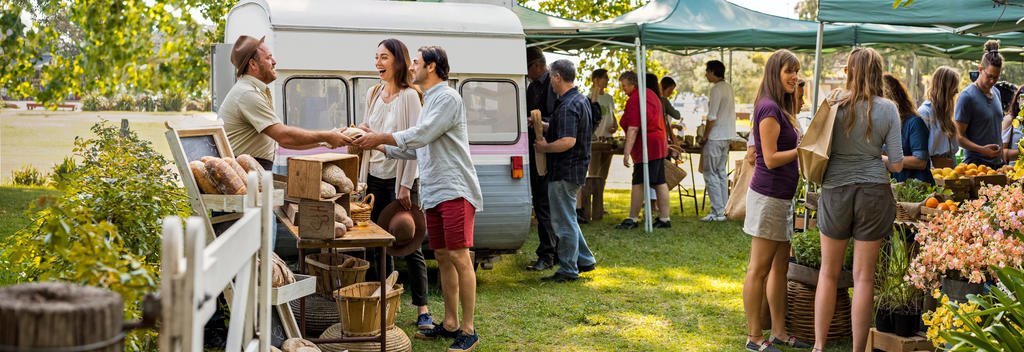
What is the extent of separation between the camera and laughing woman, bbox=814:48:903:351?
455 cm

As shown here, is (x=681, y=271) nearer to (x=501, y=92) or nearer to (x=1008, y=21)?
(x=501, y=92)

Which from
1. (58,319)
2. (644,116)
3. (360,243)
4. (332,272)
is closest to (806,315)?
(360,243)

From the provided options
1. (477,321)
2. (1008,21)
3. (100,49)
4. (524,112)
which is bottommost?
(477,321)

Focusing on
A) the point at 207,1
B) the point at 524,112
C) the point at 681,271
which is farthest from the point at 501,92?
the point at 207,1

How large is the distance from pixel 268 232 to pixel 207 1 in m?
14.2

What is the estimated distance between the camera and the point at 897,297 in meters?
4.82

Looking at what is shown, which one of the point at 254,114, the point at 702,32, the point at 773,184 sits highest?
the point at 702,32

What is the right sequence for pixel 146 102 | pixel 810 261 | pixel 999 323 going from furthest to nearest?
pixel 146 102, pixel 810 261, pixel 999 323

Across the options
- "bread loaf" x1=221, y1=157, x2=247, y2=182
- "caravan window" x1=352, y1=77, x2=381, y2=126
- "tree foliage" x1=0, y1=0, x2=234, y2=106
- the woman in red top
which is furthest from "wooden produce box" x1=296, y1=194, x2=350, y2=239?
"tree foliage" x1=0, y1=0, x2=234, y2=106

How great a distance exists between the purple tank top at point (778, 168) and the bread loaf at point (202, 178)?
2.62m

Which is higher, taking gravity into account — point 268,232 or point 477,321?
point 268,232

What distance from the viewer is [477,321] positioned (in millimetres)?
6160

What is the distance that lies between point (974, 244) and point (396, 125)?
3013 millimetres

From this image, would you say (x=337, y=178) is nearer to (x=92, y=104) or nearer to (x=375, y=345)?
(x=375, y=345)
